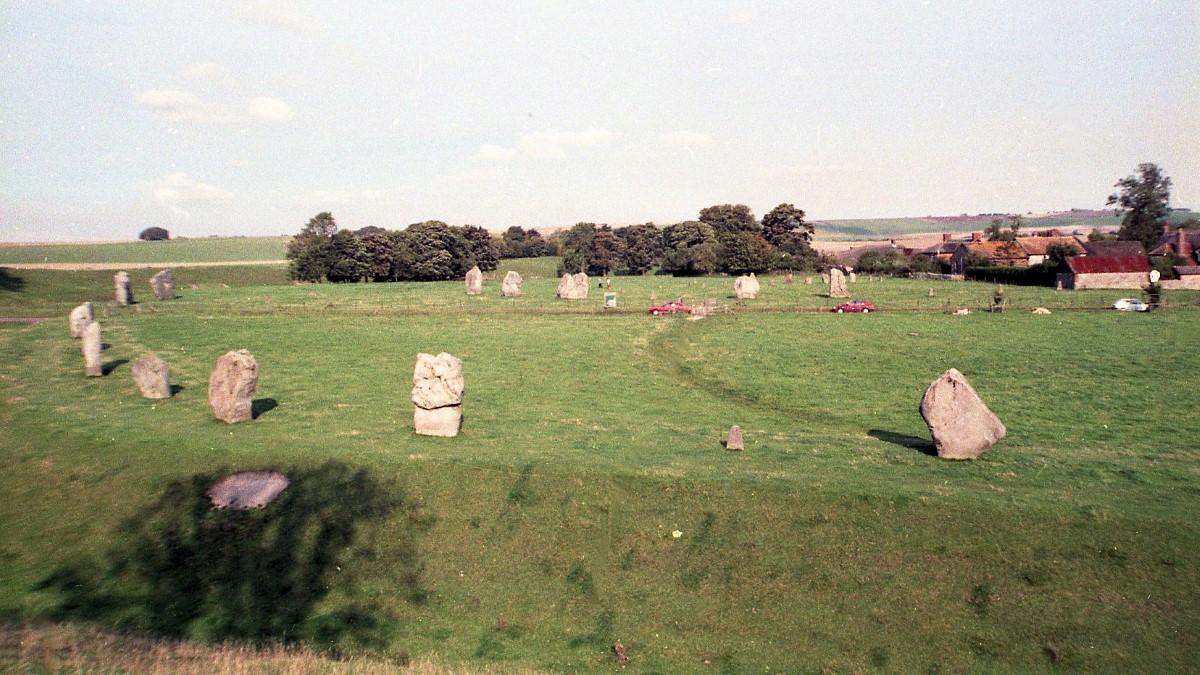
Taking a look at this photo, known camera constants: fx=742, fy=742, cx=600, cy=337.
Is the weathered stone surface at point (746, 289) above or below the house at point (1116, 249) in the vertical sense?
below

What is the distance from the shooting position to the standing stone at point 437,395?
1175 inches

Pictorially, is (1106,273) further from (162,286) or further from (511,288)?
(162,286)

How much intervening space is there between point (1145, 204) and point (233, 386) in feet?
577

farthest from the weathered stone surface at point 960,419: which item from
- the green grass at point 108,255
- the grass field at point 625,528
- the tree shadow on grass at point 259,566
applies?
the green grass at point 108,255

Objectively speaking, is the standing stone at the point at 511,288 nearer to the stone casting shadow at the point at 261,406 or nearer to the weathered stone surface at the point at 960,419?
the stone casting shadow at the point at 261,406

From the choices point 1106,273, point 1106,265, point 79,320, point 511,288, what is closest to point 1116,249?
point 1106,265

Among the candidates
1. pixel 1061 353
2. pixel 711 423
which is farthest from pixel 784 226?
pixel 711 423

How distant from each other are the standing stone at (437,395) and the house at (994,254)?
114 meters

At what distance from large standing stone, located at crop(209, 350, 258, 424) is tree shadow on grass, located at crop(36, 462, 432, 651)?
6.77m

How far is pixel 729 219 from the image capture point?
16525cm

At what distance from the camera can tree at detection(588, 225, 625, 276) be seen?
159 metres

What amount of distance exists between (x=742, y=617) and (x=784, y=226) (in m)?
143

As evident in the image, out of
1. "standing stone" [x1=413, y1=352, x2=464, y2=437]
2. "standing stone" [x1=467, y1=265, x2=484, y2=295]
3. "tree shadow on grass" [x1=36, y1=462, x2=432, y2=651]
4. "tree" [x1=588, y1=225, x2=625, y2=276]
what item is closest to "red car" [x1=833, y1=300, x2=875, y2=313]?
"standing stone" [x1=467, y1=265, x2=484, y2=295]

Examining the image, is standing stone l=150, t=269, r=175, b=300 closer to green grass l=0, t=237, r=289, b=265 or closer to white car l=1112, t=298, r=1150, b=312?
green grass l=0, t=237, r=289, b=265
